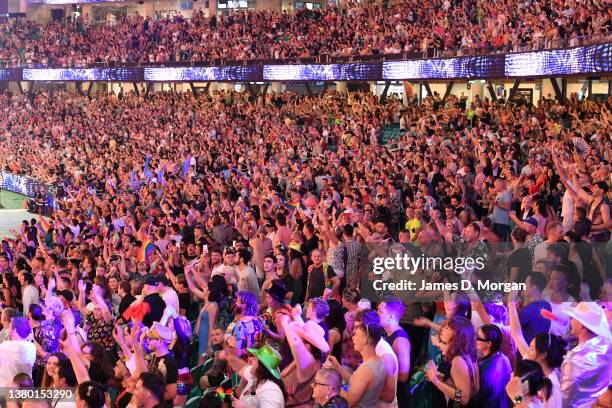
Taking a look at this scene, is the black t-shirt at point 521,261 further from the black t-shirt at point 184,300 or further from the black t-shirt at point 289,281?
the black t-shirt at point 184,300

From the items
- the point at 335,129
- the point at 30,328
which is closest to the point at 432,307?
the point at 30,328

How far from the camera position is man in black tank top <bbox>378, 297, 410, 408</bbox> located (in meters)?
6.66

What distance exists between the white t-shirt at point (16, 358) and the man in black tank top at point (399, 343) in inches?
116

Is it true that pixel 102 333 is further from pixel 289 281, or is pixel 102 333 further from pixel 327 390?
pixel 327 390

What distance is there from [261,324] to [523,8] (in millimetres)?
21178

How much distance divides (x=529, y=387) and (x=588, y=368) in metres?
0.60

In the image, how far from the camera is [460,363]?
19.7 ft

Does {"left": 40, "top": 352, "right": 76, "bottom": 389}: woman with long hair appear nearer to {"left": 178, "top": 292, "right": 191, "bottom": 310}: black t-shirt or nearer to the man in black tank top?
the man in black tank top

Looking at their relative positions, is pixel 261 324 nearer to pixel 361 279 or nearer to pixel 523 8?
pixel 361 279

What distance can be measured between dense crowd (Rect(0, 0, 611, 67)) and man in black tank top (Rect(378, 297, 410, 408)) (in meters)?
14.4

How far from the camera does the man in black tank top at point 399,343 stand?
21.9 ft

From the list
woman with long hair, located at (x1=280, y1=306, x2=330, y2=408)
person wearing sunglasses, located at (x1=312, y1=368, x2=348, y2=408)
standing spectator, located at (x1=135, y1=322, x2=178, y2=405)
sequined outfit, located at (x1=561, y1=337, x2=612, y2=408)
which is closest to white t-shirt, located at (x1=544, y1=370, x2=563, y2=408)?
sequined outfit, located at (x1=561, y1=337, x2=612, y2=408)

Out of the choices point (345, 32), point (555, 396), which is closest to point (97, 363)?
point (555, 396)

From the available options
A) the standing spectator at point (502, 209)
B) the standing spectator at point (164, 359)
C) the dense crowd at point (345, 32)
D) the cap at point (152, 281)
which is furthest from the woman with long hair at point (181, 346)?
the dense crowd at point (345, 32)
